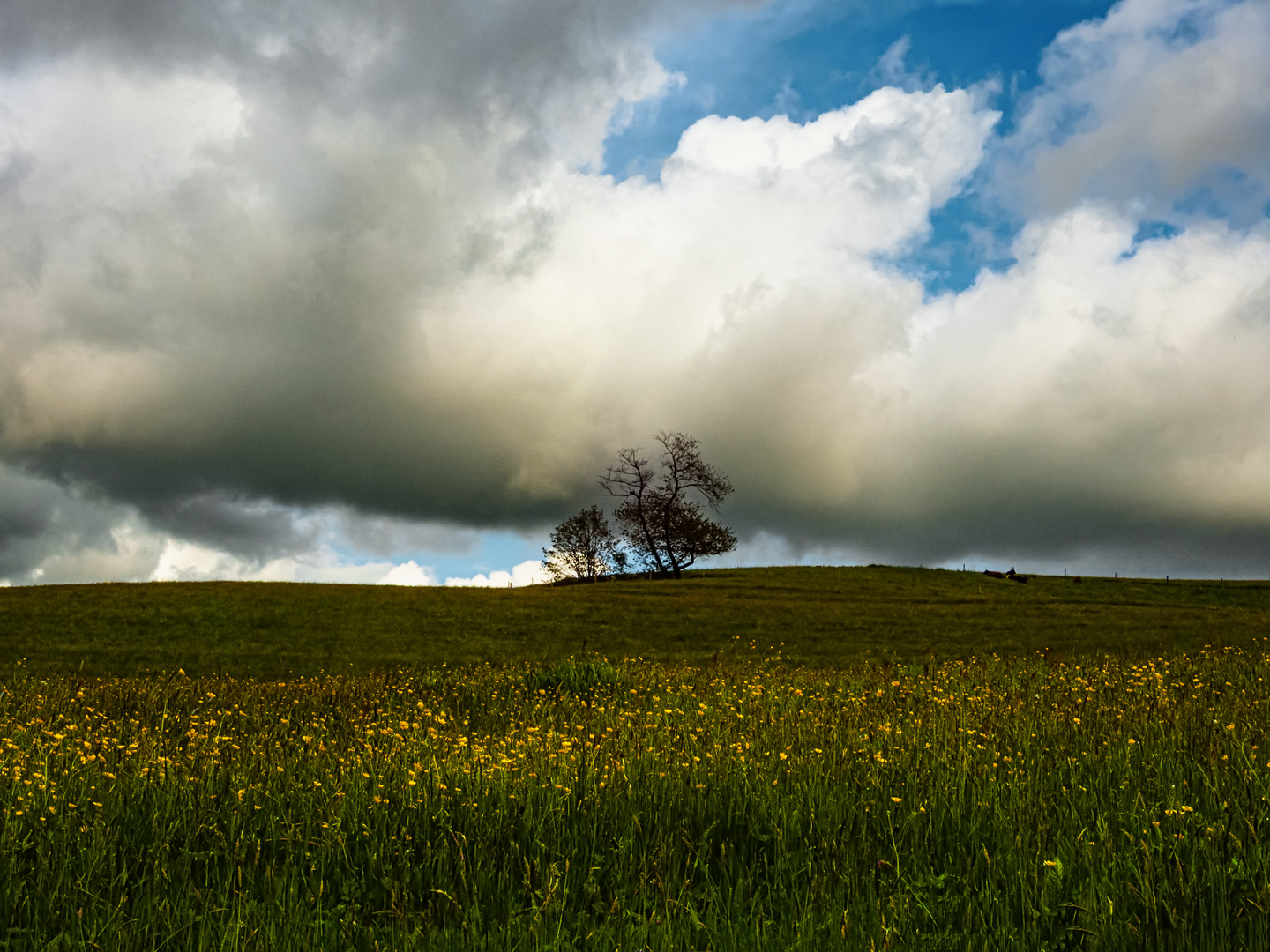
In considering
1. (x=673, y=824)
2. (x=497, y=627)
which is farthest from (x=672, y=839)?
(x=497, y=627)

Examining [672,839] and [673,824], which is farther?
[673,824]

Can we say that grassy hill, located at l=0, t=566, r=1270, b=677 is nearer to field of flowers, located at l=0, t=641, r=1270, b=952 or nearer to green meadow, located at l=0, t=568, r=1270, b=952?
green meadow, located at l=0, t=568, r=1270, b=952

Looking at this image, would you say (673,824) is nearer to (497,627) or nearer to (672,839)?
(672,839)

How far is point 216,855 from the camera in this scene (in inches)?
194

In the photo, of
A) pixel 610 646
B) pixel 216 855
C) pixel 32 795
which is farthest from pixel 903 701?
pixel 610 646

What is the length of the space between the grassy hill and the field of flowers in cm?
1638

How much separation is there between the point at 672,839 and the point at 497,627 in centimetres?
2830

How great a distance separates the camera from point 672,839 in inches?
192

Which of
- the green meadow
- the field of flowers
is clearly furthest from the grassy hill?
the field of flowers

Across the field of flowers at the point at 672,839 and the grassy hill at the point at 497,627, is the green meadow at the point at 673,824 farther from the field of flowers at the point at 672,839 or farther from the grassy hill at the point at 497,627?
the grassy hill at the point at 497,627

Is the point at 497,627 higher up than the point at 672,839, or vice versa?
the point at 497,627

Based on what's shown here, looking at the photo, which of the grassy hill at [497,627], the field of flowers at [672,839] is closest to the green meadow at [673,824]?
the field of flowers at [672,839]

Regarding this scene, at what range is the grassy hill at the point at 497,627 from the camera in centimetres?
2558

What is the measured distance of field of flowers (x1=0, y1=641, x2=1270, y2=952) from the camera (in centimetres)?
377
